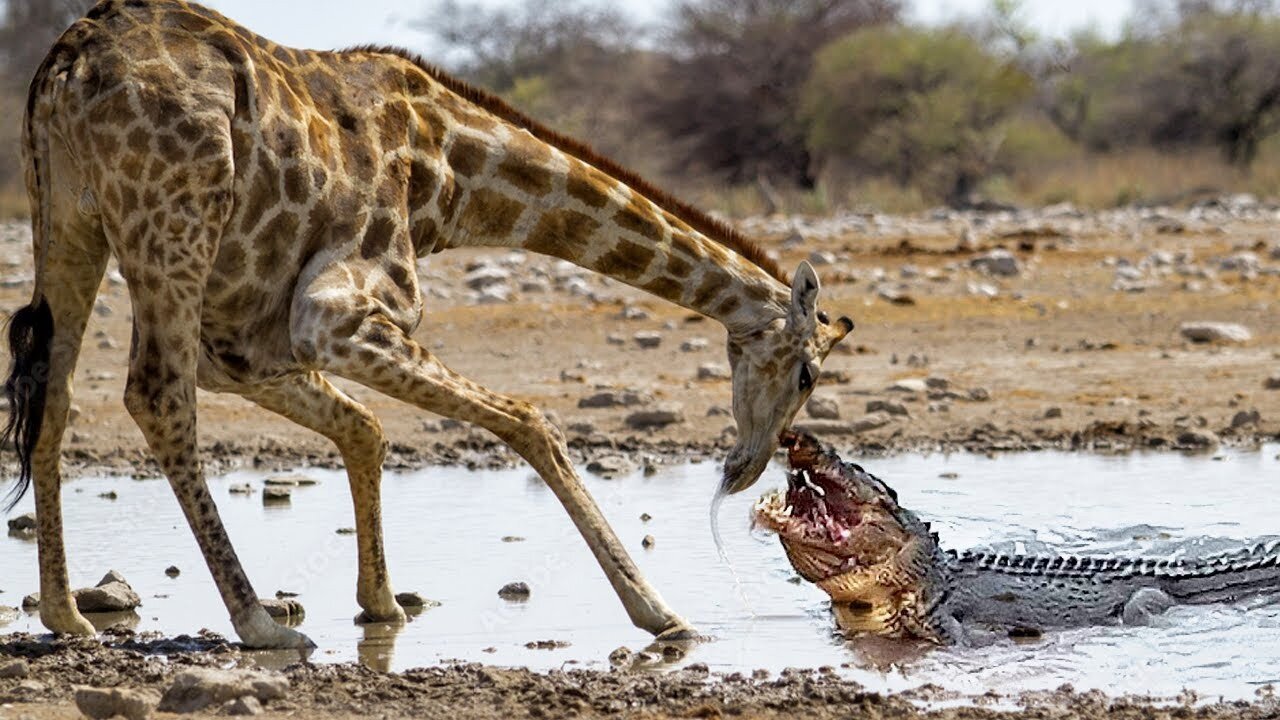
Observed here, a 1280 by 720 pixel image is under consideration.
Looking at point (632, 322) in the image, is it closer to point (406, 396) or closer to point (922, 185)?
point (406, 396)

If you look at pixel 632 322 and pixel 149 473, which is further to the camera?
pixel 632 322

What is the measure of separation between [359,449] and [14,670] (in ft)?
4.93

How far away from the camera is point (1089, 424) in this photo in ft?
32.3

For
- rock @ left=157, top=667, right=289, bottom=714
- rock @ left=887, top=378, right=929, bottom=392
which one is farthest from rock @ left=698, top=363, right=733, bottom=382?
rock @ left=157, top=667, right=289, bottom=714

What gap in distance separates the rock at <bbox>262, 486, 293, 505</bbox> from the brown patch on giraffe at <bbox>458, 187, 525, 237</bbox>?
2.28 m

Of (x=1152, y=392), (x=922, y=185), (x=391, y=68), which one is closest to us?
(x=391, y=68)

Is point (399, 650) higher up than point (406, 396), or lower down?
lower down

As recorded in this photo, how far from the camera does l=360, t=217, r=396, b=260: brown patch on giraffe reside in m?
5.88

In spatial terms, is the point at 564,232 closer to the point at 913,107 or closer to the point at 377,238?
the point at 377,238

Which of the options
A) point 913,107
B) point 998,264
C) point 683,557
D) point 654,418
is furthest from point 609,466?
point 913,107

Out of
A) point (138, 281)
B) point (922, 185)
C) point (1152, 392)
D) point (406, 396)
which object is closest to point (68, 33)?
point (138, 281)

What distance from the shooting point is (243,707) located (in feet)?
15.3

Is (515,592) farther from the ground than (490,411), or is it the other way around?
(490,411)

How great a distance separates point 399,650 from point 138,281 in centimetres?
130
